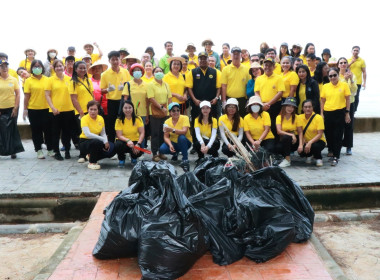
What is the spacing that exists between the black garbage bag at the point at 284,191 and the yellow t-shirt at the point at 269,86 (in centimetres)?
350

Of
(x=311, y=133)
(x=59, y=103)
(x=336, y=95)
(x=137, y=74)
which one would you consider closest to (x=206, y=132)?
(x=137, y=74)

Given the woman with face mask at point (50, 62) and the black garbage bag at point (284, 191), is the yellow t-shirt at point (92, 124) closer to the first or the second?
the woman with face mask at point (50, 62)

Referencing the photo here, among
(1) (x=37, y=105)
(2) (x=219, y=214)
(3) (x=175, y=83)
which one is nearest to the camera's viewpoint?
(2) (x=219, y=214)

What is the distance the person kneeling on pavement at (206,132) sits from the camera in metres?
7.16

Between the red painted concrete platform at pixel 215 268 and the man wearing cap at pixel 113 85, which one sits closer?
the red painted concrete platform at pixel 215 268

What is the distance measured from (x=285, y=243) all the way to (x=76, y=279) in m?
1.84

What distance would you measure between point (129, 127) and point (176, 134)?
81 centimetres

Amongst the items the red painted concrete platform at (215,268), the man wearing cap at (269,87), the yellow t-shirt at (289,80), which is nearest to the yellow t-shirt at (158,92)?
the man wearing cap at (269,87)

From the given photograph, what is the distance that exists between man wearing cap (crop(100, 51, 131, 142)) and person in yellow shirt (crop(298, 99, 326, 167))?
3206 millimetres

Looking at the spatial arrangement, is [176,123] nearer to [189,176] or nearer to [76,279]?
[189,176]

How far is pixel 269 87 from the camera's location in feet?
24.8

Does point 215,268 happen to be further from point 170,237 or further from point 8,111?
point 8,111

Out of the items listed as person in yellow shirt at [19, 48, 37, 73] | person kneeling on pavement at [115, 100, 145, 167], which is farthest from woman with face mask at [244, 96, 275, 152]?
person in yellow shirt at [19, 48, 37, 73]

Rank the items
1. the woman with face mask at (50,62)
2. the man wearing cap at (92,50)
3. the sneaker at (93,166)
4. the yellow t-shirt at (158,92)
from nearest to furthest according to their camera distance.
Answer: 1. the sneaker at (93,166)
2. the yellow t-shirt at (158,92)
3. the woman with face mask at (50,62)
4. the man wearing cap at (92,50)
